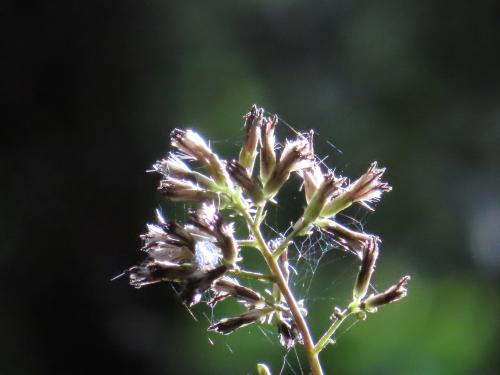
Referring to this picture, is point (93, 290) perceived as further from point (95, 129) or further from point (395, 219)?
point (395, 219)

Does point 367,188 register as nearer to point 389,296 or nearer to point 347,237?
A: point 347,237

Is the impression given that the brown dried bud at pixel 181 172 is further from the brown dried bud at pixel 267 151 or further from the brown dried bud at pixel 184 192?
the brown dried bud at pixel 267 151

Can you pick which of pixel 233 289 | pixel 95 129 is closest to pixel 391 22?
pixel 95 129

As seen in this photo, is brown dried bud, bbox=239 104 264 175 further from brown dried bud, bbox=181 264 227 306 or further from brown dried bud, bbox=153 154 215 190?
brown dried bud, bbox=181 264 227 306

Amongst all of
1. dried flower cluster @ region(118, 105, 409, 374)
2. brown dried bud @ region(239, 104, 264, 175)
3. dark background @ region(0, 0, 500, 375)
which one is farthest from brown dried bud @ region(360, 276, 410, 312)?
dark background @ region(0, 0, 500, 375)

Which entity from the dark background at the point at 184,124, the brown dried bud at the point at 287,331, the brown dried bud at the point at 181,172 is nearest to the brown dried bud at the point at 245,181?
the brown dried bud at the point at 181,172

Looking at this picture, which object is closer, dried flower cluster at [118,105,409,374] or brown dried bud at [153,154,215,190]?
dried flower cluster at [118,105,409,374]
